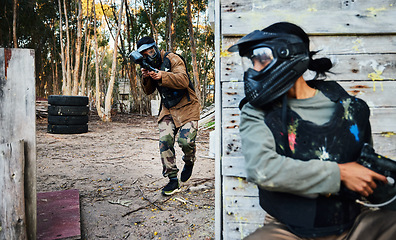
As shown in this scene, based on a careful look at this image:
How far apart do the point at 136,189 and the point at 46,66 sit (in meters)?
28.7

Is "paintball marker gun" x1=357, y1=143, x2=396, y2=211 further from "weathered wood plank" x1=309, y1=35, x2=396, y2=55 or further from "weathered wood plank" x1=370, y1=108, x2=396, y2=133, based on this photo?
"weathered wood plank" x1=309, y1=35, x2=396, y2=55

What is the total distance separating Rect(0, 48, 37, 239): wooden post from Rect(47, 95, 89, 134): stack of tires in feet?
24.4

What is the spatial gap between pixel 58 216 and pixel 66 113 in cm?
697

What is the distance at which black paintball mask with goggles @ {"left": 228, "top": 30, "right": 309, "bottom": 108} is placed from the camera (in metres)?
1.45

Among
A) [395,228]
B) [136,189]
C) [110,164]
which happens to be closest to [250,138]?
[395,228]

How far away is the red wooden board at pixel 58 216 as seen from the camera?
8.67 ft

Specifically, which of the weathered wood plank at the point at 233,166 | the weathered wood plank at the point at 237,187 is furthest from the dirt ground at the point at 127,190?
the weathered wood plank at the point at 233,166

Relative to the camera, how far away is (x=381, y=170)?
4.47 feet

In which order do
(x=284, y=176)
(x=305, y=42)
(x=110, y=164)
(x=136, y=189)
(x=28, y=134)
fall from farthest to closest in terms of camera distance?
(x=110, y=164) → (x=136, y=189) → (x=28, y=134) → (x=305, y=42) → (x=284, y=176)

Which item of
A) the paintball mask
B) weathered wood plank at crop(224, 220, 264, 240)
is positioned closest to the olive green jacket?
Result: the paintball mask

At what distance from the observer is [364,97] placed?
6.82ft

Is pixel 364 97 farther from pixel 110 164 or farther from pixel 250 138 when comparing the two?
pixel 110 164

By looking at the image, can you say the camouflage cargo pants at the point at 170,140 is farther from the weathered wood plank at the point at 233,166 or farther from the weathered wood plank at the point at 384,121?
the weathered wood plank at the point at 384,121

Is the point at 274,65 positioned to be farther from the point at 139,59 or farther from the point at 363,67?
the point at 139,59
